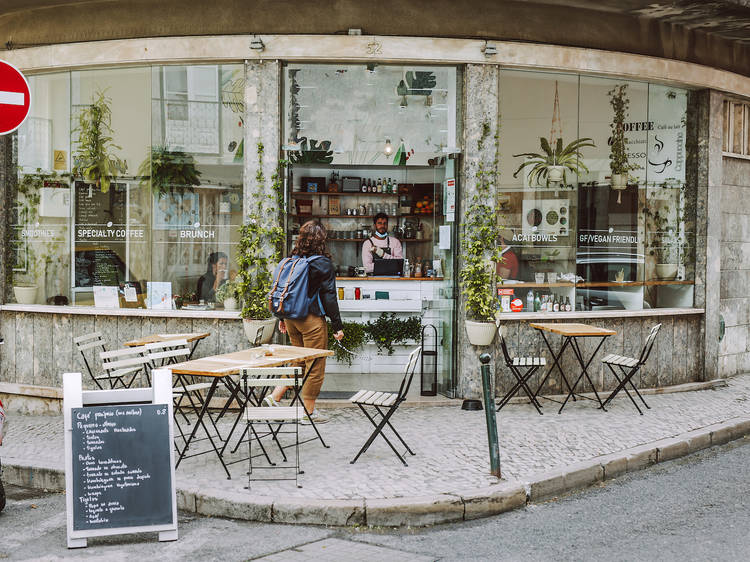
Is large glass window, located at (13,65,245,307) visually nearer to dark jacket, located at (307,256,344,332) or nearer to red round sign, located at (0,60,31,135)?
dark jacket, located at (307,256,344,332)

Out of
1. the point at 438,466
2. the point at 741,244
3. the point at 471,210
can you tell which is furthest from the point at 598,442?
the point at 741,244

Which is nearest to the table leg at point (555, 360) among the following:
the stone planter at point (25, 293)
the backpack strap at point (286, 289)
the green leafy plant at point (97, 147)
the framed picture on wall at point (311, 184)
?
the backpack strap at point (286, 289)

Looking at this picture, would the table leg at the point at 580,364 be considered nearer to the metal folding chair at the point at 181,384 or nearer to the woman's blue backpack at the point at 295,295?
the woman's blue backpack at the point at 295,295

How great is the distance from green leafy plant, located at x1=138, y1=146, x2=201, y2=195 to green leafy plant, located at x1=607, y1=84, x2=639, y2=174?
17.2ft

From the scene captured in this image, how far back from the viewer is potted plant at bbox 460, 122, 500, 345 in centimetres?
901

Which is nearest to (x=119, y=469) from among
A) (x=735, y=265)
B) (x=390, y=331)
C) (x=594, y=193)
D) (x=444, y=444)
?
(x=444, y=444)

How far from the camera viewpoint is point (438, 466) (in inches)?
258

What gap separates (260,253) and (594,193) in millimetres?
4329

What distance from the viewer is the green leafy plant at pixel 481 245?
355 inches

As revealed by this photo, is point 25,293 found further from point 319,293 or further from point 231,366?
point 231,366

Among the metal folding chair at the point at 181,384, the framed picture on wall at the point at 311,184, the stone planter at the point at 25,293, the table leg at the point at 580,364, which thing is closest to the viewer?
the metal folding chair at the point at 181,384

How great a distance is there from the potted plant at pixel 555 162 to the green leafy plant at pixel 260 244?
3.04m

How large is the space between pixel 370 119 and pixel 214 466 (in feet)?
15.3

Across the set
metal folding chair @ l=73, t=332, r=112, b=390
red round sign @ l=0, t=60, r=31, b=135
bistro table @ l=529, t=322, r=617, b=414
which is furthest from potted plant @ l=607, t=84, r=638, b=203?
red round sign @ l=0, t=60, r=31, b=135
